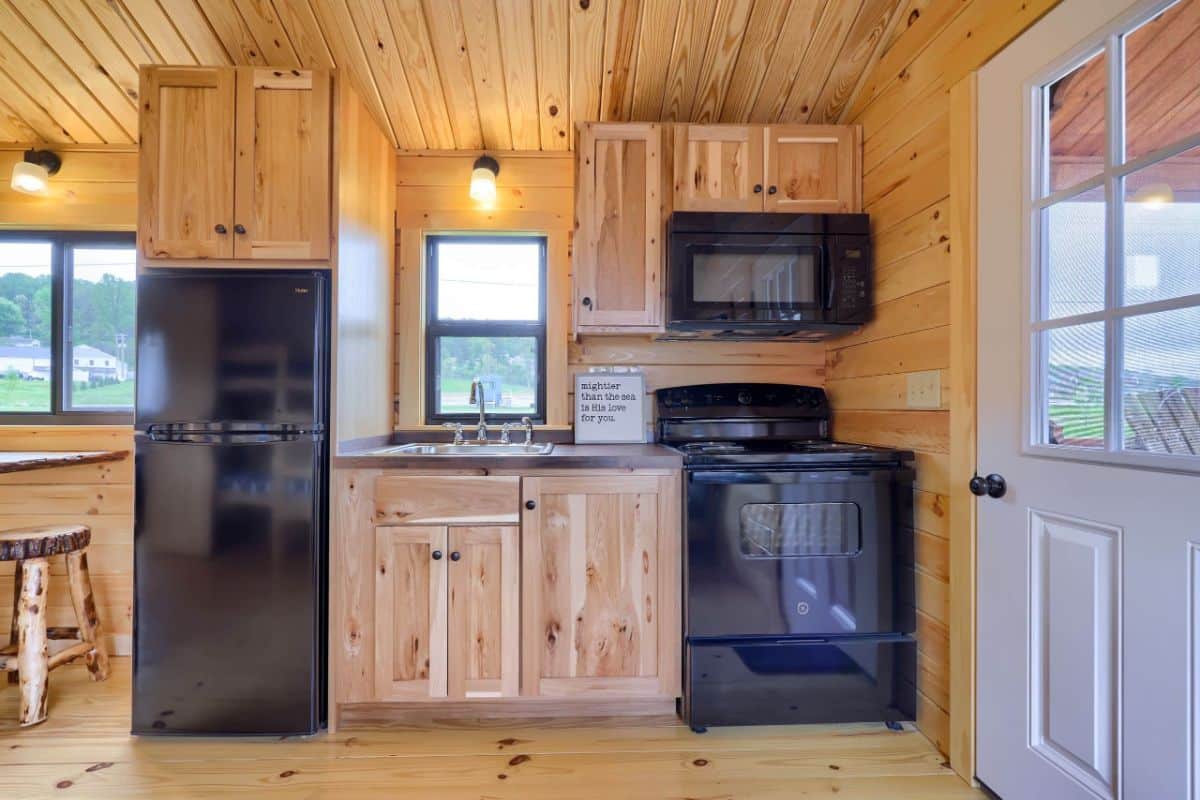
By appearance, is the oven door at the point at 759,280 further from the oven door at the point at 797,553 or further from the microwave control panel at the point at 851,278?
the oven door at the point at 797,553

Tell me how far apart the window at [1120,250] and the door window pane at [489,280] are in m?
1.85

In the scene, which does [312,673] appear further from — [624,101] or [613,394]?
[624,101]

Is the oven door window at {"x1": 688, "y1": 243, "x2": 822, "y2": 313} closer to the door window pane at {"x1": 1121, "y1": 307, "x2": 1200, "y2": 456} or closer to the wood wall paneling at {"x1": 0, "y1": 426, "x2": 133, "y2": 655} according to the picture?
the door window pane at {"x1": 1121, "y1": 307, "x2": 1200, "y2": 456}

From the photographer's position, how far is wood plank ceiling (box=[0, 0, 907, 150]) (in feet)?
5.88

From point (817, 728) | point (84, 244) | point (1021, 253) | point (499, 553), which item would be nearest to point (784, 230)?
point (1021, 253)

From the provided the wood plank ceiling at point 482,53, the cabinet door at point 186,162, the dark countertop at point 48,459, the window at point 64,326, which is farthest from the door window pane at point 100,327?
the cabinet door at point 186,162

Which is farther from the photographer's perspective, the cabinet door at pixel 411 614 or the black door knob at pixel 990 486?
the cabinet door at pixel 411 614

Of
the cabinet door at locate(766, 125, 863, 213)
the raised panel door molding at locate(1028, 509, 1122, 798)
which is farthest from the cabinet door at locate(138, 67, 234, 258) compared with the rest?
the raised panel door molding at locate(1028, 509, 1122, 798)

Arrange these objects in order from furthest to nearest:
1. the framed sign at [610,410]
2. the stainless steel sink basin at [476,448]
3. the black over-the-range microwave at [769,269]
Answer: the framed sign at [610,410] → the stainless steel sink basin at [476,448] → the black over-the-range microwave at [769,269]

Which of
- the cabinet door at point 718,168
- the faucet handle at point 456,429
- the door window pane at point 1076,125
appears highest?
the cabinet door at point 718,168

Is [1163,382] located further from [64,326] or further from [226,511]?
[64,326]

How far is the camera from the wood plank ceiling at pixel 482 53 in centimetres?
179

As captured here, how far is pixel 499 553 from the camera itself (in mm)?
1756

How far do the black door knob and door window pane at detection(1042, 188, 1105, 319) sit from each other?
45 centimetres
